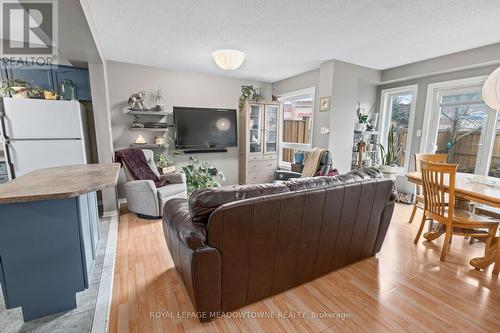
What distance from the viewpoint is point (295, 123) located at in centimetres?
494

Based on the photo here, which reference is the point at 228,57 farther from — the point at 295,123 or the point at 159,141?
the point at 295,123

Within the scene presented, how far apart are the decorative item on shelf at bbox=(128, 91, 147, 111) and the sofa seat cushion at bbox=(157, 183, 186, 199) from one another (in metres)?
1.47

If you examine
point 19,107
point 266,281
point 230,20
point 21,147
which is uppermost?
point 230,20

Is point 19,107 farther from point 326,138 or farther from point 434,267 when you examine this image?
point 434,267

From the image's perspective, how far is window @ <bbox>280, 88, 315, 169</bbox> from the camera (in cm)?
456

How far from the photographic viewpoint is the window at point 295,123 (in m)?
4.56

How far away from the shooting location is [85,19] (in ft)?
6.00

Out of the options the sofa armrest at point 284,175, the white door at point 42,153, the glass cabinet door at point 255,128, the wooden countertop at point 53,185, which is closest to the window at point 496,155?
the sofa armrest at point 284,175

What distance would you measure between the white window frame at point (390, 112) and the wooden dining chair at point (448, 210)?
6.40 ft

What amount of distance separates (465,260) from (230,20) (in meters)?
3.38

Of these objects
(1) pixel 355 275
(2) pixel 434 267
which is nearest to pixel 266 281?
(1) pixel 355 275

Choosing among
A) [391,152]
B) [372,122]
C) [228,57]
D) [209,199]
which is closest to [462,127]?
[391,152]

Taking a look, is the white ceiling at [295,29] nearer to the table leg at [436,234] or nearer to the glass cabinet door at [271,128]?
the glass cabinet door at [271,128]

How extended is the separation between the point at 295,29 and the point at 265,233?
2291 mm
